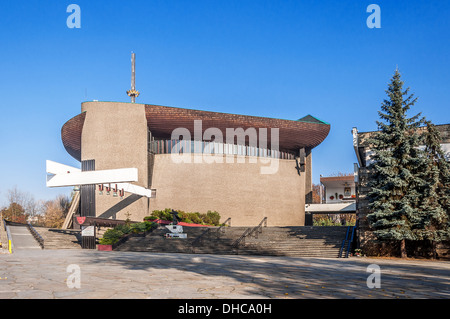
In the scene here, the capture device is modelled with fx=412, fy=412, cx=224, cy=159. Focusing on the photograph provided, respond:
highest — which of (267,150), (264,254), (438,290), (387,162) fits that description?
(267,150)

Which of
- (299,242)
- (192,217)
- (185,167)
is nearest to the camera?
(299,242)

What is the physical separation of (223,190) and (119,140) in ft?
36.6

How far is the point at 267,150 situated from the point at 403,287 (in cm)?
3526

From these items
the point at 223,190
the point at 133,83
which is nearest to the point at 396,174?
the point at 223,190

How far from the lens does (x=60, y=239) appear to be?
91.2ft

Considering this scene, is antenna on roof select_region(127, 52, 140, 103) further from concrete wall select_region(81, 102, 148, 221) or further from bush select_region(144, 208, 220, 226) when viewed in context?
bush select_region(144, 208, 220, 226)

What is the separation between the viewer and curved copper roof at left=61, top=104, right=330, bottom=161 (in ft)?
127

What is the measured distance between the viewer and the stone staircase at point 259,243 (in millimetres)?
22453

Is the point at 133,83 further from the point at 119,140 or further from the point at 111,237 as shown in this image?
the point at 111,237

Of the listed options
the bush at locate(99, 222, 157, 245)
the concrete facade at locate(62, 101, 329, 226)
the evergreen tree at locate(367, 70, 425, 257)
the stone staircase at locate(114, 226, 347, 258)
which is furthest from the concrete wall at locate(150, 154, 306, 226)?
the evergreen tree at locate(367, 70, 425, 257)

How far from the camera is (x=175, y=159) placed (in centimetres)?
4103
